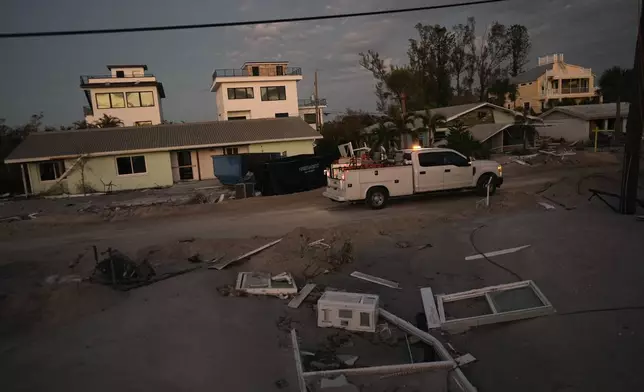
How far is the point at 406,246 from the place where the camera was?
414 inches

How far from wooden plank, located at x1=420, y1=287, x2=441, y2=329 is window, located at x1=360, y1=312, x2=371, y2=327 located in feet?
2.88

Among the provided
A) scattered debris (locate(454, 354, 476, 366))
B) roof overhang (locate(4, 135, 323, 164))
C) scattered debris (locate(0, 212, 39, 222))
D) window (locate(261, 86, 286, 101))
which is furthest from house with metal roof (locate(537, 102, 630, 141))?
scattered debris (locate(454, 354, 476, 366))

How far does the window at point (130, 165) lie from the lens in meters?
30.1

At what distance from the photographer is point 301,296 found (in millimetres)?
7848

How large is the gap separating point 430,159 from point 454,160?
897 mm

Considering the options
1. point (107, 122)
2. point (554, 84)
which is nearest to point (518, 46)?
point (554, 84)

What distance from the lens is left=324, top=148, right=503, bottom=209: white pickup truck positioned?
14945 mm

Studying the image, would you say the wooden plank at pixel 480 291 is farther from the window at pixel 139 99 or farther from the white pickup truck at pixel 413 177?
the window at pixel 139 99

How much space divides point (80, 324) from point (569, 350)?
22.3 feet

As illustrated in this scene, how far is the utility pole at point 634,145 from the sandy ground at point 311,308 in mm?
772

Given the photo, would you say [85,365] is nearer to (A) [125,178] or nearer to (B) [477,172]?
(B) [477,172]

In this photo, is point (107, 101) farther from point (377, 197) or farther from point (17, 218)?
point (377, 197)

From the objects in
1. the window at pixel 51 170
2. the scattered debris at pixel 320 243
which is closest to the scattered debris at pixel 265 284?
the scattered debris at pixel 320 243

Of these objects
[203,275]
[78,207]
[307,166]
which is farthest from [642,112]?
[78,207]
